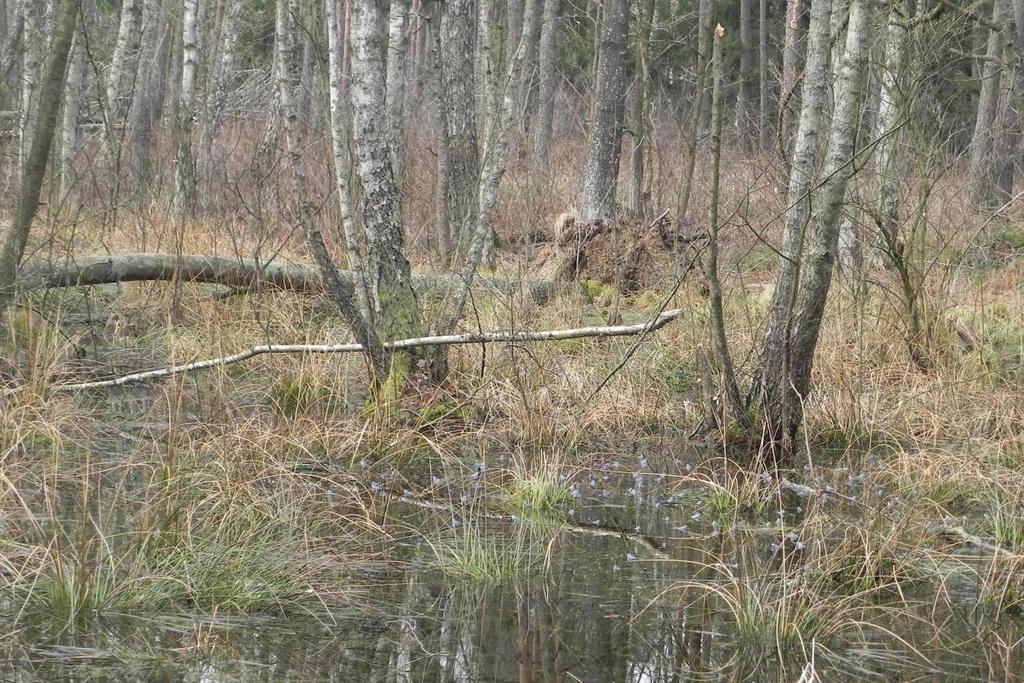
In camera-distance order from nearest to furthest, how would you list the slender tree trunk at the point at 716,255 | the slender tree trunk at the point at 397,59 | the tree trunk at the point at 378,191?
1. the slender tree trunk at the point at 716,255
2. the tree trunk at the point at 378,191
3. the slender tree trunk at the point at 397,59

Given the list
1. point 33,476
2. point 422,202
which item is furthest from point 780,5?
point 33,476

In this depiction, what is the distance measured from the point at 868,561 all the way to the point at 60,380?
4860 mm

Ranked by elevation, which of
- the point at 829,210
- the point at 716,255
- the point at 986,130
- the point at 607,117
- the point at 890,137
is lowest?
the point at 716,255

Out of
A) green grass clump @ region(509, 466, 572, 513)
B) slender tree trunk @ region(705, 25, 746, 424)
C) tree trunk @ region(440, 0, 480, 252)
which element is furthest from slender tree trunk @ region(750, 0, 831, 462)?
tree trunk @ region(440, 0, 480, 252)

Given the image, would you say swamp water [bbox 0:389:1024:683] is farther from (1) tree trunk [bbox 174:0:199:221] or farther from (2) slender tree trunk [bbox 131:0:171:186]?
(2) slender tree trunk [bbox 131:0:171:186]

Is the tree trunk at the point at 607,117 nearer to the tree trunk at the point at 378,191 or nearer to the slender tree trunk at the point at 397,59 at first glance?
the slender tree trunk at the point at 397,59

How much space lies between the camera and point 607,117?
1315 centimetres

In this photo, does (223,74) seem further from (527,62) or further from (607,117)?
(607,117)

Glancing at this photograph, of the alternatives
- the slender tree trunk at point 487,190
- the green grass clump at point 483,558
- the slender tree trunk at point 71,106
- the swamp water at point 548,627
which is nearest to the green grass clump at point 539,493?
the swamp water at point 548,627

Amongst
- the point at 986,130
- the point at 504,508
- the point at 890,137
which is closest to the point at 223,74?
the point at 986,130

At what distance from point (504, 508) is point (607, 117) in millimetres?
8487

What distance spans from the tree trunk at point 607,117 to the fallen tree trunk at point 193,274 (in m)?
3.43

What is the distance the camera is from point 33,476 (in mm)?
5344

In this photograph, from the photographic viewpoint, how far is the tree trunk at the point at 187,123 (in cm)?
1144
